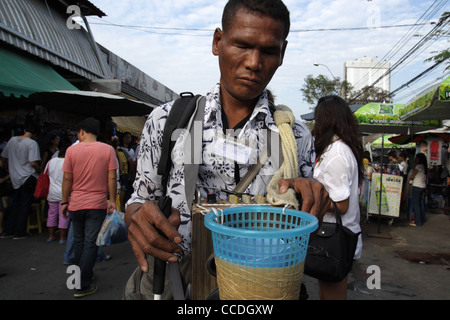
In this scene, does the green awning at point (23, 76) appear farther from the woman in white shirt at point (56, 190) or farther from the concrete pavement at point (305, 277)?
the concrete pavement at point (305, 277)

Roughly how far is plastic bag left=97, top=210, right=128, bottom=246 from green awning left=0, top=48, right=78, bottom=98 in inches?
104

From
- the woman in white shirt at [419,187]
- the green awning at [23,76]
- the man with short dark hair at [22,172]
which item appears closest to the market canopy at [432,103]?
the woman in white shirt at [419,187]

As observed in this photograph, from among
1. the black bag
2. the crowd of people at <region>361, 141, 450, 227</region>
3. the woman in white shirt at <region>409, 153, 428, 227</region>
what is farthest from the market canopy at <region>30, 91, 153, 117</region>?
the woman in white shirt at <region>409, 153, 428, 227</region>

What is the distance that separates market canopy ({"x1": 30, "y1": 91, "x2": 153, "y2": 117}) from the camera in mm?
5777

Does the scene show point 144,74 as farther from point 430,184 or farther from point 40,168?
point 430,184

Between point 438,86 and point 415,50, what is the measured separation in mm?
8718

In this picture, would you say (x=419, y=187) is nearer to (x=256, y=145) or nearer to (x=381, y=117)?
(x=381, y=117)

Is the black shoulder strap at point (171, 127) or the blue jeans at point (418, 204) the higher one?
the black shoulder strap at point (171, 127)

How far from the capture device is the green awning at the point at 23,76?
4.88 metres

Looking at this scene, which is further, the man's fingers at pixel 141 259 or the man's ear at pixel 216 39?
the man's ear at pixel 216 39

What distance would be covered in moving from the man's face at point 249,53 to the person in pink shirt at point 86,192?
11.1 feet

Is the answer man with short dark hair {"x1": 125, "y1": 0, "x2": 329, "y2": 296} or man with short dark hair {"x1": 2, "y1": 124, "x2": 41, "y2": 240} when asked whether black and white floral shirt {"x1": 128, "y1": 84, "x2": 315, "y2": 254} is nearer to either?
man with short dark hair {"x1": 125, "y1": 0, "x2": 329, "y2": 296}

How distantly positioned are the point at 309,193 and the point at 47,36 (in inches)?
356

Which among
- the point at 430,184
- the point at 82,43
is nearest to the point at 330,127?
the point at 82,43
